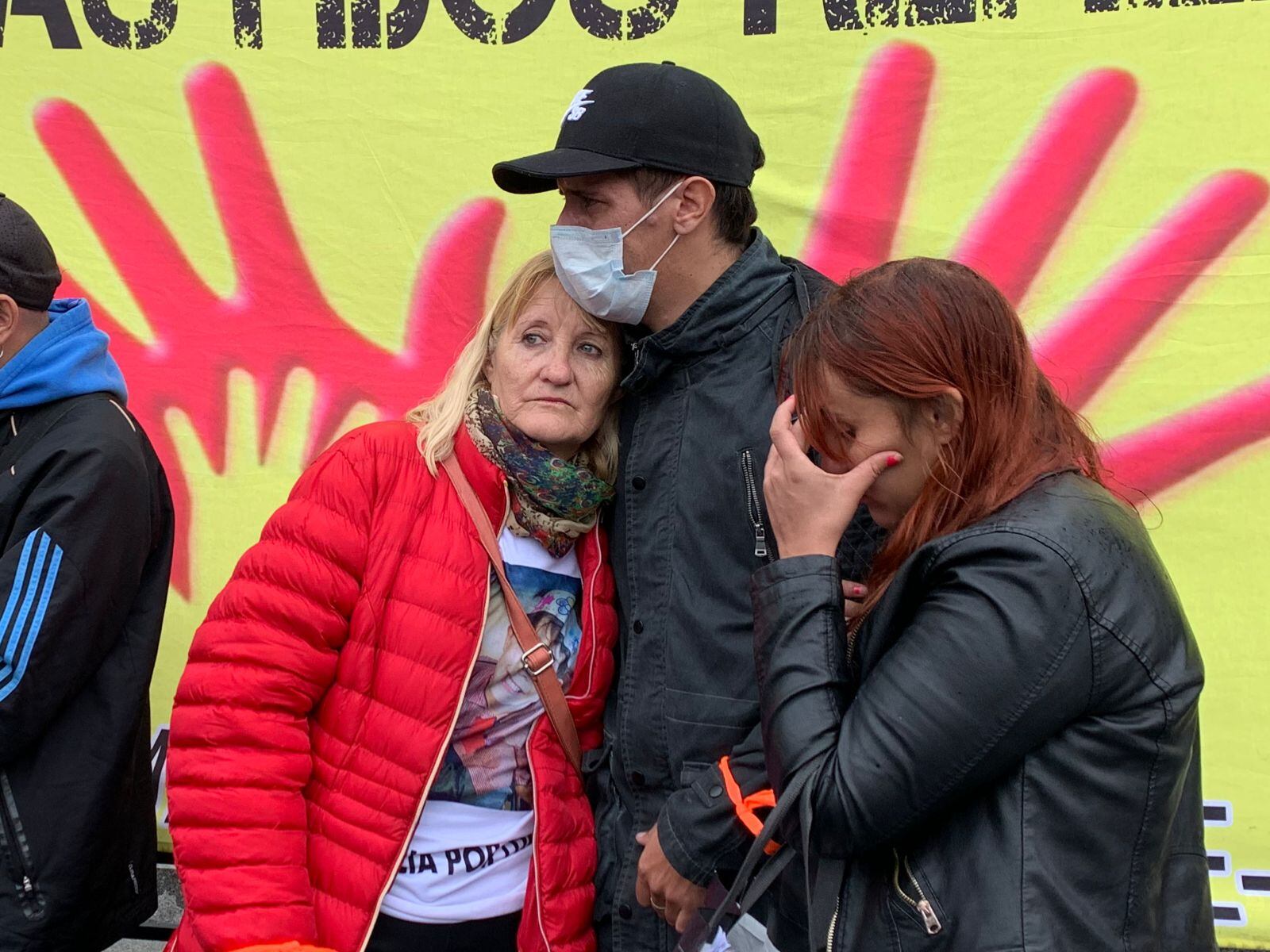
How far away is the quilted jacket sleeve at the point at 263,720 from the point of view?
1741 millimetres

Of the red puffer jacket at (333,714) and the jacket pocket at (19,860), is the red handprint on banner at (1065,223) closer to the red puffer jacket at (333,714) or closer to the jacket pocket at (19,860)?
the red puffer jacket at (333,714)

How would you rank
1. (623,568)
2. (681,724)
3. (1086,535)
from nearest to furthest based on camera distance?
(1086,535) < (681,724) < (623,568)

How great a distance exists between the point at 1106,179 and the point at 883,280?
1.41 meters

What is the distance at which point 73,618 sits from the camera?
2.06 metres

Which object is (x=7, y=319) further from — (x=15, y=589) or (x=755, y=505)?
(x=755, y=505)

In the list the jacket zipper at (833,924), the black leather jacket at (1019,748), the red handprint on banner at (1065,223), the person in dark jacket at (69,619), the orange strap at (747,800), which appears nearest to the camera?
the black leather jacket at (1019,748)

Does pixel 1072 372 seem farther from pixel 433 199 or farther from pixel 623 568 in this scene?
pixel 433 199

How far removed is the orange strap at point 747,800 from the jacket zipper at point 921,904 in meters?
0.25

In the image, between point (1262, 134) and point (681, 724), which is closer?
point (681, 724)

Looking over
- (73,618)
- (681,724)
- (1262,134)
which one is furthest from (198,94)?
(1262,134)

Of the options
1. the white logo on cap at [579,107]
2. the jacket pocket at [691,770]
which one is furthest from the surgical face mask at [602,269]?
the jacket pocket at [691,770]

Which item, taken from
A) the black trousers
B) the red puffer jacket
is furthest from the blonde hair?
the black trousers

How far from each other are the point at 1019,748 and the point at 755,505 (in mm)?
629

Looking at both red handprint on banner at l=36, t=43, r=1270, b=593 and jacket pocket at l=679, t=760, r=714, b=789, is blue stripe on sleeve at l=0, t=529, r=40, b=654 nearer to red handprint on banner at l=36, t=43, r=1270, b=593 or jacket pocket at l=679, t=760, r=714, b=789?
red handprint on banner at l=36, t=43, r=1270, b=593
